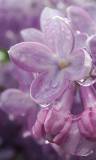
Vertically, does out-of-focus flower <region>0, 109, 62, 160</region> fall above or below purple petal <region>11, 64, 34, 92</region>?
below

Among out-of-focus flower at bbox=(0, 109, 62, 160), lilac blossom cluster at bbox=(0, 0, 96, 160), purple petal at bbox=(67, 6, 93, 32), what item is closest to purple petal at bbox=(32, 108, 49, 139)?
lilac blossom cluster at bbox=(0, 0, 96, 160)

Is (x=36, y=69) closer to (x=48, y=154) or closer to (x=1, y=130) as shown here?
(x=48, y=154)

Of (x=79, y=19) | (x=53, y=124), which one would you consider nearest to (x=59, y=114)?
(x=53, y=124)

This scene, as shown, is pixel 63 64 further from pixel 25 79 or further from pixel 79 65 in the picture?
pixel 25 79

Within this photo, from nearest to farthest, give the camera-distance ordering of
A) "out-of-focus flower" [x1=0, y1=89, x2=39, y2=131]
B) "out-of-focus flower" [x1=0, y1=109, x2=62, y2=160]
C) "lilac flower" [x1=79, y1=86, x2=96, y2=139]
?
1. "lilac flower" [x1=79, y1=86, x2=96, y2=139]
2. "out-of-focus flower" [x1=0, y1=89, x2=39, y2=131]
3. "out-of-focus flower" [x1=0, y1=109, x2=62, y2=160]

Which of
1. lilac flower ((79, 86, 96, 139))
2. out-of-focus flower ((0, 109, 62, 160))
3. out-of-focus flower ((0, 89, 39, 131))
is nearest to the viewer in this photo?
lilac flower ((79, 86, 96, 139))

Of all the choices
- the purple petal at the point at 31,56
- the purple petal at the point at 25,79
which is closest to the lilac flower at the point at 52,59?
→ the purple petal at the point at 31,56

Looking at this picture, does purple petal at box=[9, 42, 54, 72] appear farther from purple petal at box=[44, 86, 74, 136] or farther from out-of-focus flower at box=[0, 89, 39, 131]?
out-of-focus flower at box=[0, 89, 39, 131]

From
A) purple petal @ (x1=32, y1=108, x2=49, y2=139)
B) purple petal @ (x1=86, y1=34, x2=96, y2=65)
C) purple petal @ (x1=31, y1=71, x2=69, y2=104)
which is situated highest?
purple petal @ (x1=86, y1=34, x2=96, y2=65)
